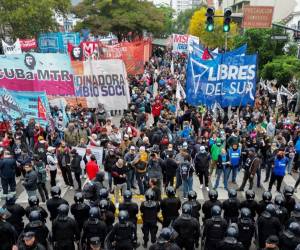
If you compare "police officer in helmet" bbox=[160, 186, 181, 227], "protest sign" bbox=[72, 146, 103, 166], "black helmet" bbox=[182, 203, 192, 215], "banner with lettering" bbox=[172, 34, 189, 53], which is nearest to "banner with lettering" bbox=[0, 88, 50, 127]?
"protest sign" bbox=[72, 146, 103, 166]

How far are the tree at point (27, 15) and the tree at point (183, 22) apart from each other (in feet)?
204

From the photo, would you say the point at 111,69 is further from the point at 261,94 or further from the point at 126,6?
the point at 126,6

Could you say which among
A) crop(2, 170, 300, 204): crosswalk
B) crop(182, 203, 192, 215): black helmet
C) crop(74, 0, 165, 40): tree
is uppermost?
crop(74, 0, 165, 40): tree

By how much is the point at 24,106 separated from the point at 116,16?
3967 centimetres

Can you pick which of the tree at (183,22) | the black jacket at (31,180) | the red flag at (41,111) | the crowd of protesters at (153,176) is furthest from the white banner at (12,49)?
the tree at (183,22)

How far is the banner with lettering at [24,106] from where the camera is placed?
43.8 ft

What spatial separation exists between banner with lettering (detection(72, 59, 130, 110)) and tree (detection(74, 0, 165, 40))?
36172mm

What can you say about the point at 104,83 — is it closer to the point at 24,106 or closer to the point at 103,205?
the point at 24,106

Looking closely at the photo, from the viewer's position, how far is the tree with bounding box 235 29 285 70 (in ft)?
81.8

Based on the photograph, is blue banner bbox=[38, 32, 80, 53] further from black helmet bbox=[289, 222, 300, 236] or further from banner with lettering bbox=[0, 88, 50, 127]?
black helmet bbox=[289, 222, 300, 236]

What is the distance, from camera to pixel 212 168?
12.0 metres

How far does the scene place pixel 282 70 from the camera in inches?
869

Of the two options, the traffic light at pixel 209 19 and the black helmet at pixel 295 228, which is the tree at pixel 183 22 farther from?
the black helmet at pixel 295 228

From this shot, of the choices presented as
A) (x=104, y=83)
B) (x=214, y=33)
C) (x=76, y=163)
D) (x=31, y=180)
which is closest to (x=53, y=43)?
(x=104, y=83)
